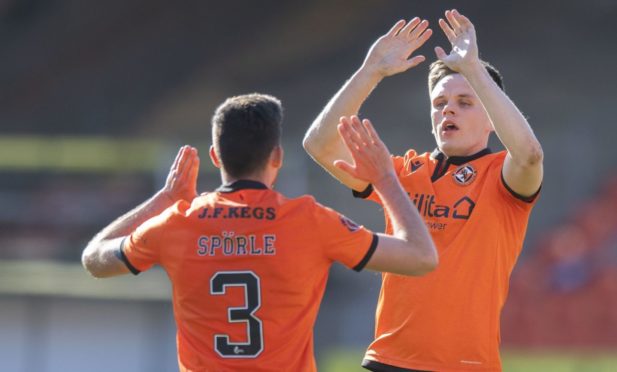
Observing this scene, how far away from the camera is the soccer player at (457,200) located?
392 cm

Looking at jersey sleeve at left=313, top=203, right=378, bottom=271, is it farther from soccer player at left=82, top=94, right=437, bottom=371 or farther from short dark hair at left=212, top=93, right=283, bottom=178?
short dark hair at left=212, top=93, right=283, bottom=178

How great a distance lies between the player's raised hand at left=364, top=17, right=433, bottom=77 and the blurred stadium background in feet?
24.6

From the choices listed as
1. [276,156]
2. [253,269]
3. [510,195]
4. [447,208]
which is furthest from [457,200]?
[253,269]

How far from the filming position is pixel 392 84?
736 inches

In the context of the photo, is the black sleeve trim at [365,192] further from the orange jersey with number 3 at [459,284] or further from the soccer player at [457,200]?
the orange jersey with number 3 at [459,284]

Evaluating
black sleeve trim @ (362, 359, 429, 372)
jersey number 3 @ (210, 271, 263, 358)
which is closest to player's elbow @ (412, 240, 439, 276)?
jersey number 3 @ (210, 271, 263, 358)

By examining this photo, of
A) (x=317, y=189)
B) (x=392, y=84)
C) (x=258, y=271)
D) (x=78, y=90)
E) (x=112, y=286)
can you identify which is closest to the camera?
(x=258, y=271)

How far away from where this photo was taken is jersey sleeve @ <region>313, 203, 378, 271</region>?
11.0 ft

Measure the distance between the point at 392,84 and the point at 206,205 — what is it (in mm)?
15462

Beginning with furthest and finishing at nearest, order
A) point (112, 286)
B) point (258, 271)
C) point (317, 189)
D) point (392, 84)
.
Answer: point (392, 84) → point (317, 189) → point (112, 286) → point (258, 271)

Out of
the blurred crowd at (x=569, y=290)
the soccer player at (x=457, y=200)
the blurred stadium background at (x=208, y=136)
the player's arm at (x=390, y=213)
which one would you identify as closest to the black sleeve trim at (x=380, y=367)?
the soccer player at (x=457, y=200)

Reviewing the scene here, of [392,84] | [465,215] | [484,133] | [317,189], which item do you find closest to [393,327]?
[465,215]

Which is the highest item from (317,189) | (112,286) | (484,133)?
(317,189)

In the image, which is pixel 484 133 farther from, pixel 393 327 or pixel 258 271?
pixel 258 271
